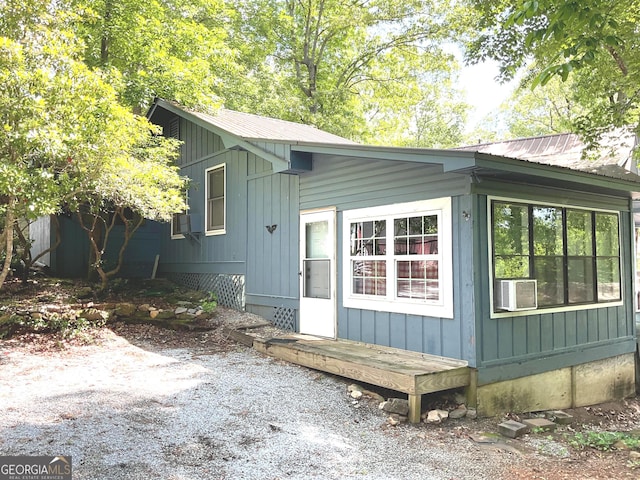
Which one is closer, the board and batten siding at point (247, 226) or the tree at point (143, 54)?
the board and batten siding at point (247, 226)

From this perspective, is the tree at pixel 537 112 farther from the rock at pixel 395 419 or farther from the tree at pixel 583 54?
the rock at pixel 395 419

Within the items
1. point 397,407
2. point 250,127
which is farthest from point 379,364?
point 250,127

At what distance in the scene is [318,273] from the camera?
740cm

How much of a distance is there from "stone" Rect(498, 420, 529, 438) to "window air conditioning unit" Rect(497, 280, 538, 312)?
123 cm

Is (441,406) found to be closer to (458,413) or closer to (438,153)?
(458,413)

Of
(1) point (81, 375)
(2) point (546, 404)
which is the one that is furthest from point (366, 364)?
(1) point (81, 375)

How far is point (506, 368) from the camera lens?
5.59 m

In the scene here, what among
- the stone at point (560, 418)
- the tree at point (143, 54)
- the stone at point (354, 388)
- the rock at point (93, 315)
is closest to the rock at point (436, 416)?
the stone at point (354, 388)

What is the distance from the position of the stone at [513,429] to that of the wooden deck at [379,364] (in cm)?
60

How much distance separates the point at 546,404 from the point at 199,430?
167 inches

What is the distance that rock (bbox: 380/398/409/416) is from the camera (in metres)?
4.87

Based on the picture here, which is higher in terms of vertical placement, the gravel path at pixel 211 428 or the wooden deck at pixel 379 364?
the wooden deck at pixel 379 364

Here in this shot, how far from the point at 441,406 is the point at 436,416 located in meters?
0.39

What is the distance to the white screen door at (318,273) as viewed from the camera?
7.14m
